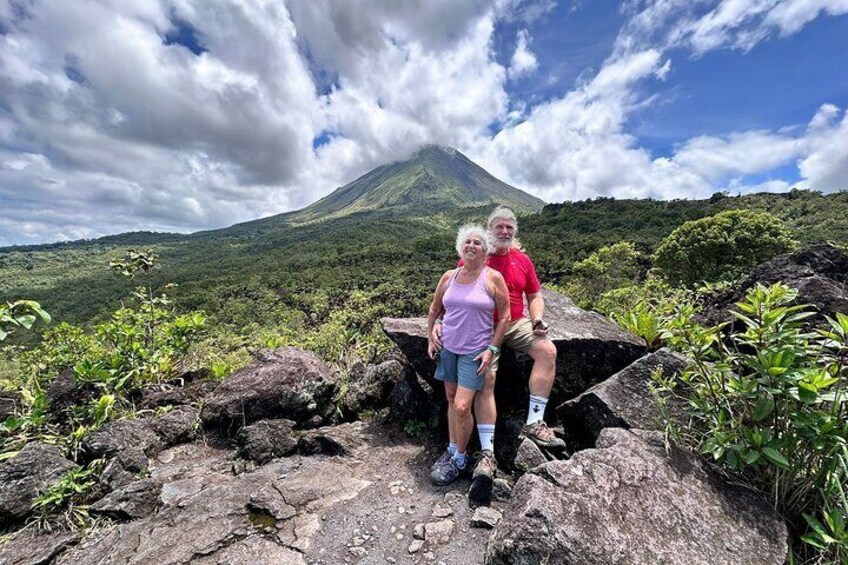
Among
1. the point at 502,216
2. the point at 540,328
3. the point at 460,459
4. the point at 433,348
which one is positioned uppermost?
the point at 502,216

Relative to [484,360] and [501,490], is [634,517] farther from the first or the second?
[484,360]

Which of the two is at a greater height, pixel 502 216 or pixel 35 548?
pixel 502 216

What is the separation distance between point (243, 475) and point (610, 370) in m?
3.74

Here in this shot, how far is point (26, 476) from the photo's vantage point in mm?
3357

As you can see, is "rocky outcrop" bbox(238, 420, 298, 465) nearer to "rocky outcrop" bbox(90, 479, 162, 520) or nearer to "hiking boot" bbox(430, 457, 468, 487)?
"rocky outcrop" bbox(90, 479, 162, 520)

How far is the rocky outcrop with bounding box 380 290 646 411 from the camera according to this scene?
4094mm

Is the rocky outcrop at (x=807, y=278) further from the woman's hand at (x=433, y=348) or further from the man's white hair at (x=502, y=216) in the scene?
the woman's hand at (x=433, y=348)

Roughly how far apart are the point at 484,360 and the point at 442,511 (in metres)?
1.23

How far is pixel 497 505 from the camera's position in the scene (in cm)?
314

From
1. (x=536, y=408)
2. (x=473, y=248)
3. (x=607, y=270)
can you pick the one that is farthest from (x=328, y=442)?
(x=607, y=270)

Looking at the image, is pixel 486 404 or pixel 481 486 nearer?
pixel 481 486

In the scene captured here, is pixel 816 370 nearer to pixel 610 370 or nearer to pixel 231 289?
pixel 610 370

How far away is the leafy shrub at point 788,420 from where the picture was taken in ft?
7.03

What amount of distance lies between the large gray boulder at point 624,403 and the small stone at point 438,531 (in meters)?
1.37
